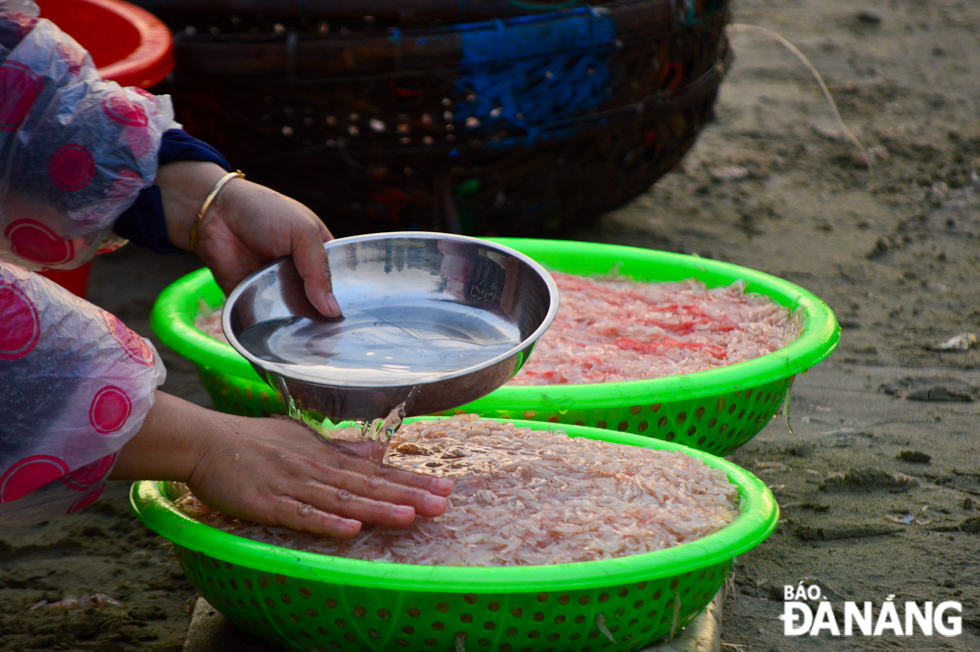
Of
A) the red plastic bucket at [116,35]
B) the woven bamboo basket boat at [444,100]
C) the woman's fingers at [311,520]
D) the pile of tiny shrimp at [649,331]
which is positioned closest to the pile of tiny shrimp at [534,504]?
the woman's fingers at [311,520]

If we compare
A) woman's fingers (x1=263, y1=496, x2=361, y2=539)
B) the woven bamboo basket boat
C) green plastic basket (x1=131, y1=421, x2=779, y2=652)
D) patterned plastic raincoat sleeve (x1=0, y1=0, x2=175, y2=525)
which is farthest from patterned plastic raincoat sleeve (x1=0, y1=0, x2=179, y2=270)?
the woven bamboo basket boat

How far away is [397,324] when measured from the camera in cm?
166

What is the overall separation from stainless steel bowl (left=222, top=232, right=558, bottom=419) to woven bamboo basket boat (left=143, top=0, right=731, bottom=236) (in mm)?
1231

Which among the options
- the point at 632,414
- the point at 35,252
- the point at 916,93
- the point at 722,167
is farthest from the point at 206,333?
the point at 916,93

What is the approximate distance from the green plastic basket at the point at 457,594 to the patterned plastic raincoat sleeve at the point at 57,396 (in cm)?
16

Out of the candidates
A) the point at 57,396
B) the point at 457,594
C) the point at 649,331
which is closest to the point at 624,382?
the point at 649,331

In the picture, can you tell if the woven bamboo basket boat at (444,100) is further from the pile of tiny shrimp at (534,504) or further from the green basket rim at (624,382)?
the pile of tiny shrimp at (534,504)

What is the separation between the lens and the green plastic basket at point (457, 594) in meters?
1.17

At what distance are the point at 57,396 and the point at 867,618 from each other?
1337 mm

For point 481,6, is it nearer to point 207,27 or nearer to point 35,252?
point 207,27

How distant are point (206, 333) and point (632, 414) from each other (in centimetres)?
93

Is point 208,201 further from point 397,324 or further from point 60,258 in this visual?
point 397,324

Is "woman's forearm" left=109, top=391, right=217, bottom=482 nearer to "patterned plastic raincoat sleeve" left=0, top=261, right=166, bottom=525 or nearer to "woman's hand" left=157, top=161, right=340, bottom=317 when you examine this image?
"patterned plastic raincoat sleeve" left=0, top=261, right=166, bottom=525

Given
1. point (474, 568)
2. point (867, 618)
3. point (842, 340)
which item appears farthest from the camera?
point (842, 340)
